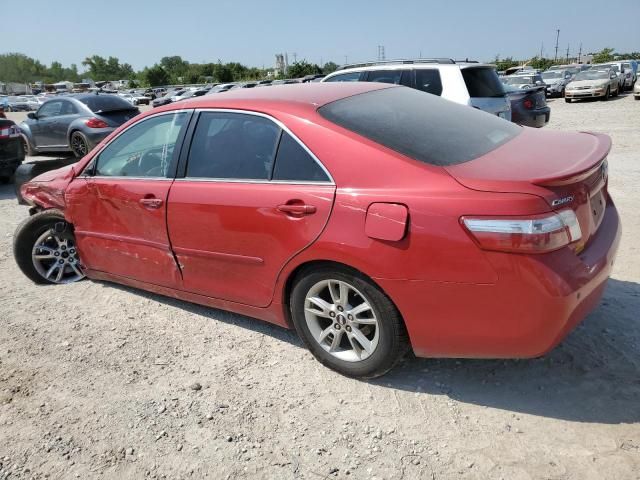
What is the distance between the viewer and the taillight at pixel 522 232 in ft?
7.42

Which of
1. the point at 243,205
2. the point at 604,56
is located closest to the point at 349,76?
the point at 243,205

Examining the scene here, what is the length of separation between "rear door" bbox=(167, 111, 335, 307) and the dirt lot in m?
0.48

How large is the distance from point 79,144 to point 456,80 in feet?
26.5

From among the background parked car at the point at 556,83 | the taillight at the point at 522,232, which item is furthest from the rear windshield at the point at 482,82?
the background parked car at the point at 556,83

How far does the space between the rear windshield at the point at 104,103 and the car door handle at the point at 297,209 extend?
9961 mm

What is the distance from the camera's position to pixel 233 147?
10.7 ft

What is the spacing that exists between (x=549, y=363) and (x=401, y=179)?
1427 mm

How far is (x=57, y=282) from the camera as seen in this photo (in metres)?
4.70

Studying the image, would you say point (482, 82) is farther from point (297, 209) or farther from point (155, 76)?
point (155, 76)

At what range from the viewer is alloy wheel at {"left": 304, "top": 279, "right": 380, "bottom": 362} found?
2822mm

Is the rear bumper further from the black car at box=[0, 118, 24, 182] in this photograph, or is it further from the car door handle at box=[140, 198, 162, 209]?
the black car at box=[0, 118, 24, 182]

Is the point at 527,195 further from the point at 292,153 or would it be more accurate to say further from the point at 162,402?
the point at 162,402

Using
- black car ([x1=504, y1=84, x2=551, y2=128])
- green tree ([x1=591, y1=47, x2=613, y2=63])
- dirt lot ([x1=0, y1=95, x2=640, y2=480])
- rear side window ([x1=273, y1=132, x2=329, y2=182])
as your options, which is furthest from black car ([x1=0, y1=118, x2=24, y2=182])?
green tree ([x1=591, y1=47, x2=613, y2=63])

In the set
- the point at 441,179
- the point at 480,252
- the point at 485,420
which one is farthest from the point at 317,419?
the point at 441,179
